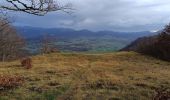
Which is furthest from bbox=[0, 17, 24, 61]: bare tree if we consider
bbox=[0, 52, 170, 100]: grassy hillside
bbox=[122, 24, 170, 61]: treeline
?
bbox=[0, 52, 170, 100]: grassy hillside

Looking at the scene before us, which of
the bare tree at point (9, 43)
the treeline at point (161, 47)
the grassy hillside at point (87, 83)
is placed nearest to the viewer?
the grassy hillside at point (87, 83)

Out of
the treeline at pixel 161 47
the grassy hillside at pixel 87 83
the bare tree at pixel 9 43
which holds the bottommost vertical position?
the bare tree at pixel 9 43

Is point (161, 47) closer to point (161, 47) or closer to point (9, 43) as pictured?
point (161, 47)

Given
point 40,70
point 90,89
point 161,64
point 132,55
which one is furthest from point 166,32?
point 90,89

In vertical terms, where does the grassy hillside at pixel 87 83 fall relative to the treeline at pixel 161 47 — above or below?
below

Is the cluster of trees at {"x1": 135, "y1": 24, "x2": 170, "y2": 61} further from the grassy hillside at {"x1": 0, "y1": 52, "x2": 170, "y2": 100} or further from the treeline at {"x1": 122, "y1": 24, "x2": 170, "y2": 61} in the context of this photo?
the grassy hillside at {"x1": 0, "y1": 52, "x2": 170, "y2": 100}

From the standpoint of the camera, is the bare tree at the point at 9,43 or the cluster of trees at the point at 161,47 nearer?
the cluster of trees at the point at 161,47

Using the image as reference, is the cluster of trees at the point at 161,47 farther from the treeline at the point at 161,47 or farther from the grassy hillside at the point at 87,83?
the grassy hillside at the point at 87,83

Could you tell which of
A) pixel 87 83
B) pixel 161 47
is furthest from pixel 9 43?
pixel 87 83

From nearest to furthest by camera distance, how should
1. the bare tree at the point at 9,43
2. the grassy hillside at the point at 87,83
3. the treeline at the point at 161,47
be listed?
the grassy hillside at the point at 87,83 < the treeline at the point at 161,47 < the bare tree at the point at 9,43

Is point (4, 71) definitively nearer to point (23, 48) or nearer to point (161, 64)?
point (161, 64)

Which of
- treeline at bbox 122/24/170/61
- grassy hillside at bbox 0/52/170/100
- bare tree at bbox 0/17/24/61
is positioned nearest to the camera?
grassy hillside at bbox 0/52/170/100

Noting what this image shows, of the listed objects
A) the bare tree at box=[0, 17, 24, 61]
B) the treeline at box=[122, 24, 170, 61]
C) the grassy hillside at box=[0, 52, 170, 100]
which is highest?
the treeline at box=[122, 24, 170, 61]

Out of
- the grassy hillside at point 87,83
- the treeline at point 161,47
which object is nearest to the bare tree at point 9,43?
the treeline at point 161,47
